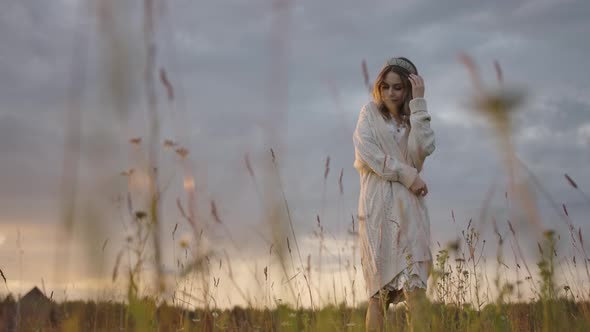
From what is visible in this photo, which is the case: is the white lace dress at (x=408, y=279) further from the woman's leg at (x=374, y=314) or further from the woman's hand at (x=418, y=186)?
the woman's hand at (x=418, y=186)

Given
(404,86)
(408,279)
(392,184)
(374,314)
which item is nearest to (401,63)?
(404,86)

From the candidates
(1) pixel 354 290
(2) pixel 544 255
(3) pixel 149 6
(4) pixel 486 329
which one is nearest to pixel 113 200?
(3) pixel 149 6

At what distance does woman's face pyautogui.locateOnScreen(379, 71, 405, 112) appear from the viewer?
12.9ft

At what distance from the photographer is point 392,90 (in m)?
3.94

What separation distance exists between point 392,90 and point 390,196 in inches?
29.6

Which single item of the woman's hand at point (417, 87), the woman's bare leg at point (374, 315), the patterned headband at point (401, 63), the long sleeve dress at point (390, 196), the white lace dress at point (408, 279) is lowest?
the woman's bare leg at point (374, 315)

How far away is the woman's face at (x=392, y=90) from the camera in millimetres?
3923

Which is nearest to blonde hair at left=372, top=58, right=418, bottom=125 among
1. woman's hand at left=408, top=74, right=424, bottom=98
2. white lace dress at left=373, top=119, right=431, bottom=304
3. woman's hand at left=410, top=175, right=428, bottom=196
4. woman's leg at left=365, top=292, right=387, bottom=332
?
woman's hand at left=408, top=74, right=424, bottom=98

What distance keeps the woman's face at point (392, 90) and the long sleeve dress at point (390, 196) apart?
0.37 feet

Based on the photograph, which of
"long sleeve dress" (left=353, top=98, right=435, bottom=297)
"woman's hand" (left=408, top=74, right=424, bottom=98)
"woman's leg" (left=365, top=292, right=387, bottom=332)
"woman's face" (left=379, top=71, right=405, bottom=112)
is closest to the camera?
"woman's leg" (left=365, top=292, right=387, bottom=332)

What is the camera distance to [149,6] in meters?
1.38

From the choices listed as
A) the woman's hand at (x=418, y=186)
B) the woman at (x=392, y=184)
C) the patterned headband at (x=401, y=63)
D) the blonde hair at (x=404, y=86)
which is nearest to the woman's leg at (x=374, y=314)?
the woman at (x=392, y=184)

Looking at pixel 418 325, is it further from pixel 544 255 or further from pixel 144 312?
pixel 144 312

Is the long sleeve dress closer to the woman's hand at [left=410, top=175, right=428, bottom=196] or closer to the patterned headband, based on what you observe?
the woman's hand at [left=410, top=175, right=428, bottom=196]
